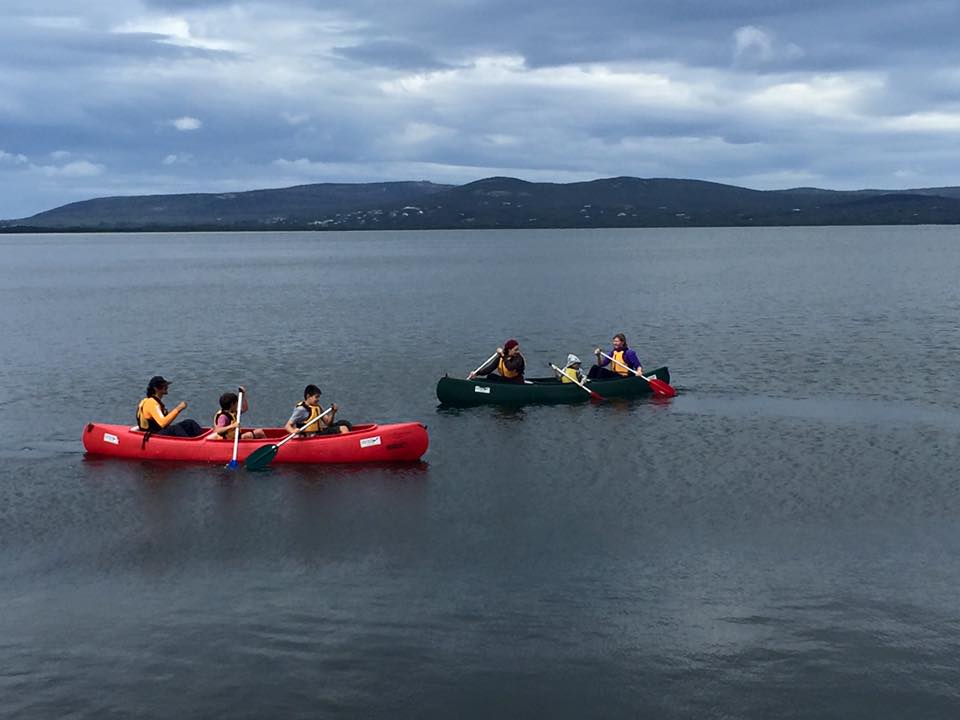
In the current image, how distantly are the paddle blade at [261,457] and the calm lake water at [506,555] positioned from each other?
0.37 m

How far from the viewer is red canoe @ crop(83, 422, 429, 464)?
91.1 feet

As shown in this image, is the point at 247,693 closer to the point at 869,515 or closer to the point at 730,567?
the point at 730,567

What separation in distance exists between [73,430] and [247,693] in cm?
2086

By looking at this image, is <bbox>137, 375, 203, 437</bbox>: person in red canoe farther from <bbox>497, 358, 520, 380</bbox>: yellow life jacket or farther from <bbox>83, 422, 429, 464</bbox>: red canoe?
<bbox>497, 358, 520, 380</bbox>: yellow life jacket

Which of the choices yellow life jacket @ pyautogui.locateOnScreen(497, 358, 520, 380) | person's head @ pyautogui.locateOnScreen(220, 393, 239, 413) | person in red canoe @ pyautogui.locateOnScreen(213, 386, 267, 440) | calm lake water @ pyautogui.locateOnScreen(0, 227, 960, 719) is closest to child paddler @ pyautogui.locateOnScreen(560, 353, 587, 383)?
calm lake water @ pyautogui.locateOnScreen(0, 227, 960, 719)

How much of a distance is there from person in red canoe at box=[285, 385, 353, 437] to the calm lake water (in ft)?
4.81

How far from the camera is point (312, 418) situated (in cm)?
2836

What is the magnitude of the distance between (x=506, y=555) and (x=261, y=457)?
9245 millimetres

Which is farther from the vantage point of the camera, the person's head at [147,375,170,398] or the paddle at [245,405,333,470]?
the person's head at [147,375,170,398]

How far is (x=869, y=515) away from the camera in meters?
22.7

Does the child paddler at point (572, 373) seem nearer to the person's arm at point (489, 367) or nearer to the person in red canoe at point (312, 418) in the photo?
the person's arm at point (489, 367)

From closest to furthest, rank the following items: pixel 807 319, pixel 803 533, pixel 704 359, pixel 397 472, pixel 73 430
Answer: pixel 803 533
pixel 397 472
pixel 73 430
pixel 704 359
pixel 807 319

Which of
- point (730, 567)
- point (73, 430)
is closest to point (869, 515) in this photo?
point (730, 567)

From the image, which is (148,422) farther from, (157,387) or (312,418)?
(312,418)
